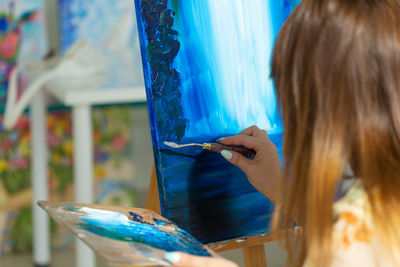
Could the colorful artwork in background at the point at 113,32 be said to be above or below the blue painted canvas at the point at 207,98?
above

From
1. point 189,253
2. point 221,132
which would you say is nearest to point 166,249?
point 189,253

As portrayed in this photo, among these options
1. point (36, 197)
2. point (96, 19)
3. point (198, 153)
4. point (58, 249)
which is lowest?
point (58, 249)

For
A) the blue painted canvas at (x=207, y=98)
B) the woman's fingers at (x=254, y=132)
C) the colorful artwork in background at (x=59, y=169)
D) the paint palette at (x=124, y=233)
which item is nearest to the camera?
the paint palette at (x=124, y=233)

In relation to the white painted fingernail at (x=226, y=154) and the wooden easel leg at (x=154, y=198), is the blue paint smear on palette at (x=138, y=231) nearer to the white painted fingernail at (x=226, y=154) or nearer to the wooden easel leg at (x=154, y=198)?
the wooden easel leg at (x=154, y=198)

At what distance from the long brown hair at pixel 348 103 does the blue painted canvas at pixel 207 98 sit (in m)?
0.33

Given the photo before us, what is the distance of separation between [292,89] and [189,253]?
1.00 ft

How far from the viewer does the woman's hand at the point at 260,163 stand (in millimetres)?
978

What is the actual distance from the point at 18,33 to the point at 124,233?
5.61 ft

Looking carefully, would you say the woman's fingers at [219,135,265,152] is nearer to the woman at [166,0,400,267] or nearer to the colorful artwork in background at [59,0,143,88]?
the woman at [166,0,400,267]

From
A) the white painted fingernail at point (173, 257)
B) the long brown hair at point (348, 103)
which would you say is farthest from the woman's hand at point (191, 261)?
the long brown hair at point (348, 103)

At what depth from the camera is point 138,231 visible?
2.52 feet

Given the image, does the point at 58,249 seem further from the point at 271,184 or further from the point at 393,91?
Result: the point at 393,91

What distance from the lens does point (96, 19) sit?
2137 mm

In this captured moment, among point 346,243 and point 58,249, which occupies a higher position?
point 346,243
